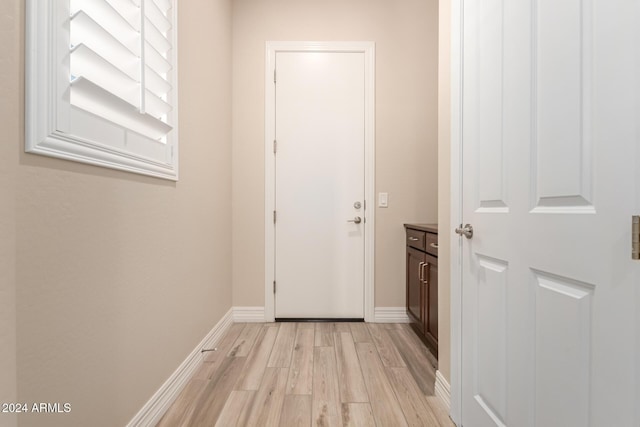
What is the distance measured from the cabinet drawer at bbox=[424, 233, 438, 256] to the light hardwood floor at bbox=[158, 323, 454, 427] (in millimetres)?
702

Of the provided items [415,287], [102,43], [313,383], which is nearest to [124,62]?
[102,43]

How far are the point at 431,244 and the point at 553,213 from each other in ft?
4.47

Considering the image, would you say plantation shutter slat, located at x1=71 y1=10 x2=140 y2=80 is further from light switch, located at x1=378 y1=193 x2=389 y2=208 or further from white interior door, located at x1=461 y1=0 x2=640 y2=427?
light switch, located at x1=378 y1=193 x2=389 y2=208

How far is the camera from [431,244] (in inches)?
88.4

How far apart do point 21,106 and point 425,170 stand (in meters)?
2.72

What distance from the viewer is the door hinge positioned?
2.18ft

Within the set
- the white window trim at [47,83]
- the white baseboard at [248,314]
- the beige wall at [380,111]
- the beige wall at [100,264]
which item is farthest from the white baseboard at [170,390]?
the white window trim at [47,83]

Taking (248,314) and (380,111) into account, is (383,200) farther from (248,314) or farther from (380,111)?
(248,314)

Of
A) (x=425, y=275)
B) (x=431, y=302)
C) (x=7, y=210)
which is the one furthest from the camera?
(x=425, y=275)

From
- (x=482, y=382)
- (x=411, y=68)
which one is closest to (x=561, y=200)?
(x=482, y=382)

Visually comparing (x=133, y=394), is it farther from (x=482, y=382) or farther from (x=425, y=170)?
(x=425, y=170)

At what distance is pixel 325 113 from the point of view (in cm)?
291

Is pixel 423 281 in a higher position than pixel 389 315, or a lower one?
higher

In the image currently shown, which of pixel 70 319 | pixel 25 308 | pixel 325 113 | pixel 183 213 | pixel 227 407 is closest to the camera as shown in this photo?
pixel 25 308
